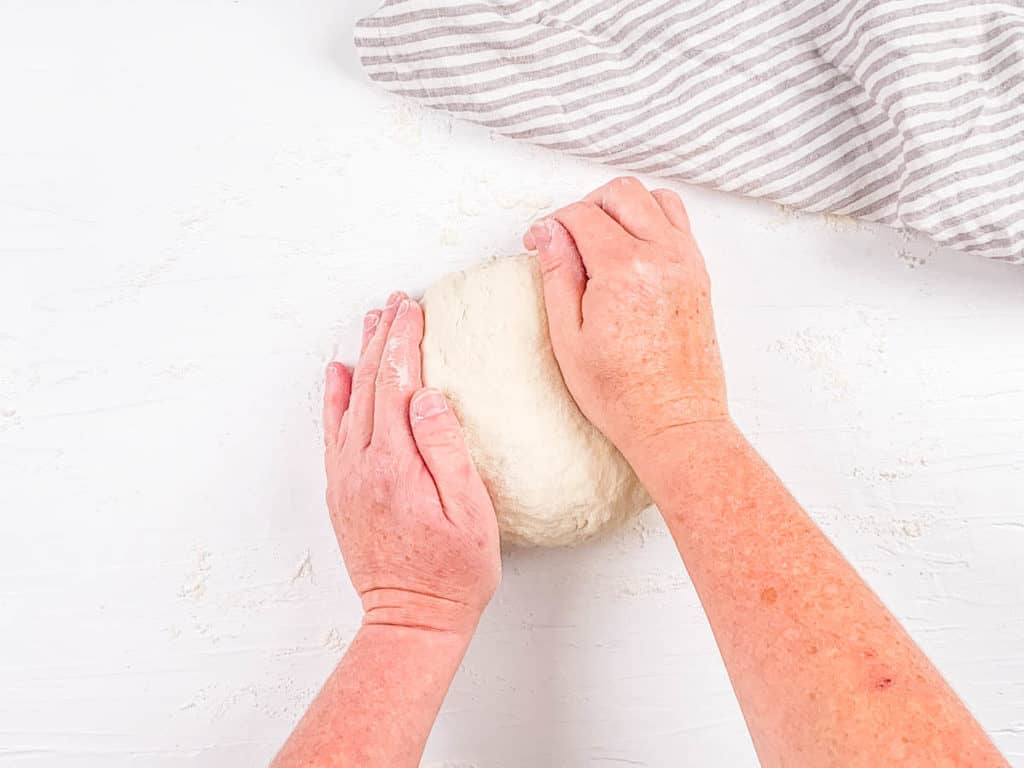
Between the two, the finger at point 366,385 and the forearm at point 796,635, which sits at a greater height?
the finger at point 366,385

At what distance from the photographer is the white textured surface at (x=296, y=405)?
0.90m

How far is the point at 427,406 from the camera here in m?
0.84

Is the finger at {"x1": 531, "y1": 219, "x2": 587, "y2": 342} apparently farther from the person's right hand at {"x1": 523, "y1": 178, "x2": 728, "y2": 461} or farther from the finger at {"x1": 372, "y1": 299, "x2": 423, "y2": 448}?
the finger at {"x1": 372, "y1": 299, "x2": 423, "y2": 448}

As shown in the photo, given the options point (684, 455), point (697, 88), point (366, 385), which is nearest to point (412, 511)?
point (366, 385)

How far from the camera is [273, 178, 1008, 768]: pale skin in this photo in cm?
64

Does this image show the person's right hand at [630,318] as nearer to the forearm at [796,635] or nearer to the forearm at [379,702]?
the forearm at [796,635]

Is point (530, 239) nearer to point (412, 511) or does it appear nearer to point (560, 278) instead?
point (560, 278)

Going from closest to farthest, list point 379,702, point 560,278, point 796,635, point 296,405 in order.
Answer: point 796,635 → point 379,702 → point 560,278 → point 296,405

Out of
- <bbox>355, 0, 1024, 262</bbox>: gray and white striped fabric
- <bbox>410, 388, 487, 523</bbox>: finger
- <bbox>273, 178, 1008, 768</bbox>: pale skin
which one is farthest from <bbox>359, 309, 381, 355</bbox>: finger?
<bbox>355, 0, 1024, 262</bbox>: gray and white striped fabric

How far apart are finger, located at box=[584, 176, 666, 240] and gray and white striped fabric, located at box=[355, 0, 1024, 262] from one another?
0.18 ft

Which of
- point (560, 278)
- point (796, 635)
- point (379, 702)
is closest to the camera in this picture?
point (796, 635)

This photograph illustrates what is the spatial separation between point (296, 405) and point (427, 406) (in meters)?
0.20

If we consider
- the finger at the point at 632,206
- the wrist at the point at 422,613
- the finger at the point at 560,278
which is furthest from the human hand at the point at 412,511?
the finger at the point at 632,206

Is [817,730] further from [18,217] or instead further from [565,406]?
[18,217]
